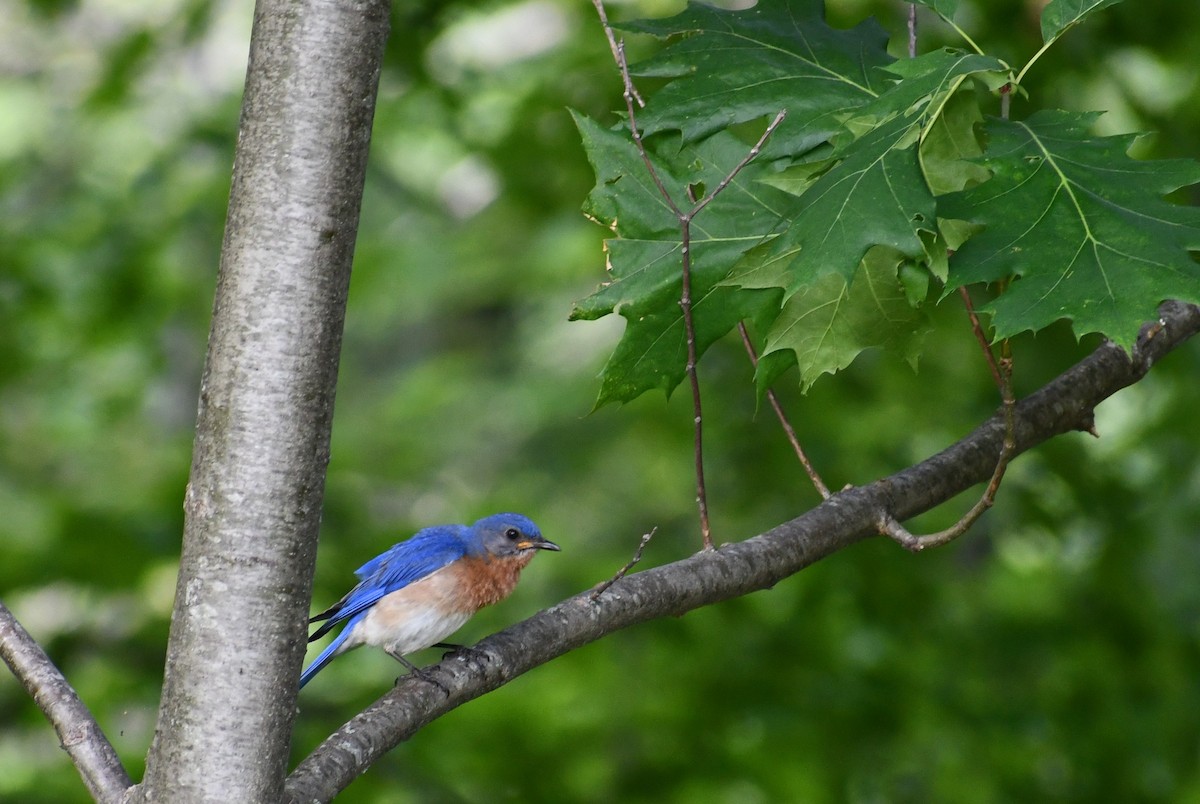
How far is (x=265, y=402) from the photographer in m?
1.61

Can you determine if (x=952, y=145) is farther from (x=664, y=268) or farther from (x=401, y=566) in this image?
(x=401, y=566)

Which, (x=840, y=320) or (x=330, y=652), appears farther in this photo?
(x=330, y=652)

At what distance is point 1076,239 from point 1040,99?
10.3 feet

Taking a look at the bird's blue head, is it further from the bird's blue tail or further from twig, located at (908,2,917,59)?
twig, located at (908,2,917,59)

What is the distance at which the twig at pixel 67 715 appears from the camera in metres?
1.77

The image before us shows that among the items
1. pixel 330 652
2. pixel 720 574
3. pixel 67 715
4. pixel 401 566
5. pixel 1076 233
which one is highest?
pixel 1076 233

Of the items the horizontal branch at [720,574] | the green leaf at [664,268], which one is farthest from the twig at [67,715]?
the green leaf at [664,268]

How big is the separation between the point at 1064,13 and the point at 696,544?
3.79m

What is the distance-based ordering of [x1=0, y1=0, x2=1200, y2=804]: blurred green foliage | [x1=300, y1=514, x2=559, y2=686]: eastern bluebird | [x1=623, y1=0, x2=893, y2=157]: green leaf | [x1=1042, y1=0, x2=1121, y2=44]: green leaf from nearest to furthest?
[x1=1042, y1=0, x2=1121, y2=44]: green leaf
[x1=623, y1=0, x2=893, y2=157]: green leaf
[x1=300, y1=514, x2=559, y2=686]: eastern bluebird
[x1=0, y1=0, x2=1200, y2=804]: blurred green foliage

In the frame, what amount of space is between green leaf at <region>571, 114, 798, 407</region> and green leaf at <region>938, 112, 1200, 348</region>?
1.62 feet

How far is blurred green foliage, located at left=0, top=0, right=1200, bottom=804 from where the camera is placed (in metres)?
4.41

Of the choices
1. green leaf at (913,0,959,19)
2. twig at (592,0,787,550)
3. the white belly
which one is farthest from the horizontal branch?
the white belly

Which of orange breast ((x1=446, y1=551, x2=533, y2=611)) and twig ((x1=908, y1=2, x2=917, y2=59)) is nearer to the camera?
twig ((x1=908, y1=2, x2=917, y2=59))

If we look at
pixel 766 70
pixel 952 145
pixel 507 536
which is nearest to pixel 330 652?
pixel 507 536
